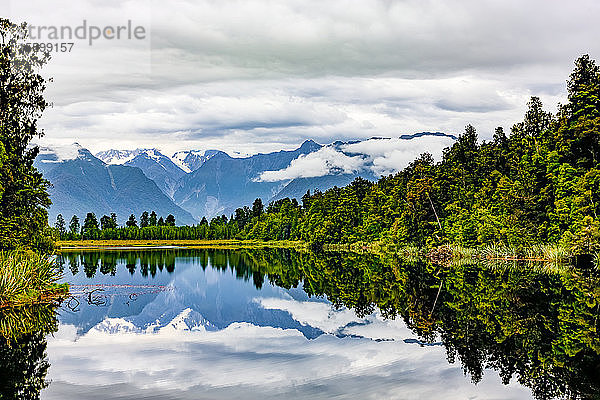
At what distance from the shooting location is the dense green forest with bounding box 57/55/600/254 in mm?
Answer: 52938

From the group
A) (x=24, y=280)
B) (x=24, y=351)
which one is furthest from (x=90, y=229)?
(x=24, y=351)

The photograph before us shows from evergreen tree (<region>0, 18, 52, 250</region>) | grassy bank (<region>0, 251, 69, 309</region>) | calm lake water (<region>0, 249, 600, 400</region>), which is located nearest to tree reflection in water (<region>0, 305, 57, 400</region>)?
calm lake water (<region>0, 249, 600, 400</region>)

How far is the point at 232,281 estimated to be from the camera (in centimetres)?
5306

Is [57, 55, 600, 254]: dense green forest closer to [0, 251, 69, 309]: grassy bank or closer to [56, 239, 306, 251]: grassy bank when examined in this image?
[56, 239, 306, 251]: grassy bank

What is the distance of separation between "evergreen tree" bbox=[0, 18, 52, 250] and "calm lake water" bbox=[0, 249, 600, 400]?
5.00 meters

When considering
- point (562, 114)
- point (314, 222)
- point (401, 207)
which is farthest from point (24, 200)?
point (314, 222)

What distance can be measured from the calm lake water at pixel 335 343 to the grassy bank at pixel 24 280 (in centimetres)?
168

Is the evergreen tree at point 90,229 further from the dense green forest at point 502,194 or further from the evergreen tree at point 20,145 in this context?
the evergreen tree at point 20,145

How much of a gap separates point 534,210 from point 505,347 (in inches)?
1853

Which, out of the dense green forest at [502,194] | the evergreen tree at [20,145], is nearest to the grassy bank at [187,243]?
the dense green forest at [502,194]

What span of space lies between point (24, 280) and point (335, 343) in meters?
15.6

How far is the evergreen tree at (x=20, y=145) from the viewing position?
113ft

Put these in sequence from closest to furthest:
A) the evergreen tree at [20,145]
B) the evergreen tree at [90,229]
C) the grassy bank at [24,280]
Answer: the grassy bank at [24,280] < the evergreen tree at [20,145] < the evergreen tree at [90,229]

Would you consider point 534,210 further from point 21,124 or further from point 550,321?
point 21,124
